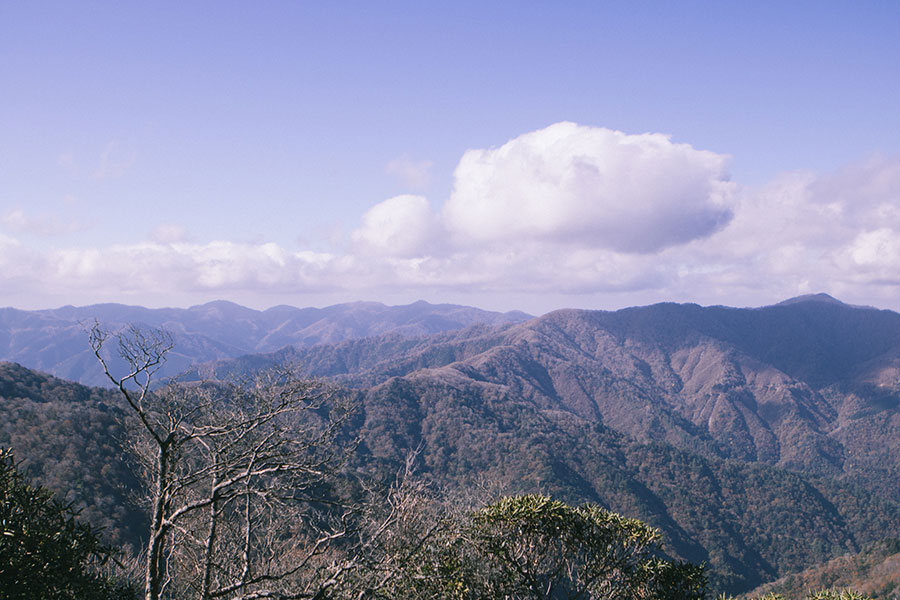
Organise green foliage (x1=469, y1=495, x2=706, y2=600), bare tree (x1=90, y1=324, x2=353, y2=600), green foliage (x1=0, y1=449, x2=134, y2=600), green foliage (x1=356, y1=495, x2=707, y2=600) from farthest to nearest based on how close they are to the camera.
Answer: green foliage (x1=469, y1=495, x2=706, y2=600) → green foliage (x1=356, y1=495, x2=707, y2=600) → bare tree (x1=90, y1=324, x2=353, y2=600) → green foliage (x1=0, y1=449, x2=134, y2=600)

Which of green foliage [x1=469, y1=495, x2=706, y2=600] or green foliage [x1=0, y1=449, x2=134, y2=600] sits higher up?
green foliage [x1=0, y1=449, x2=134, y2=600]

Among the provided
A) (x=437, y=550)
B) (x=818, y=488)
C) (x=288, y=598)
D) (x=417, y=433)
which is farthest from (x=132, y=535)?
(x=818, y=488)

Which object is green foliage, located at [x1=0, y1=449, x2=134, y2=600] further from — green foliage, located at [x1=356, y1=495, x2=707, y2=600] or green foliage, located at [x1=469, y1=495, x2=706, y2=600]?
green foliage, located at [x1=469, y1=495, x2=706, y2=600]

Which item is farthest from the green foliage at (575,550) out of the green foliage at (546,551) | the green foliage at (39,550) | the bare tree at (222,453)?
the green foliage at (39,550)

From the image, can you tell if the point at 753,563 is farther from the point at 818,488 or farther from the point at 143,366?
the point at 143,366

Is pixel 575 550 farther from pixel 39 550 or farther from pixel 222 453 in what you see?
pixel 39 550

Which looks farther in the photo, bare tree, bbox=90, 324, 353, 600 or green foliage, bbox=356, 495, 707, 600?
green foliage, bbox=356, 495, 707, 600

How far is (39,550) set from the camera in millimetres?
9812

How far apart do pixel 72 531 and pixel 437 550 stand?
1033 cm

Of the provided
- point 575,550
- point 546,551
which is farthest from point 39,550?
point 575,550

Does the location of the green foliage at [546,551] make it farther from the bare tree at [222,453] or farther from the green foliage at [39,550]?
the green foliage at [39,550]

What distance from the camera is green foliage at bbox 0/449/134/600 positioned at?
944cm

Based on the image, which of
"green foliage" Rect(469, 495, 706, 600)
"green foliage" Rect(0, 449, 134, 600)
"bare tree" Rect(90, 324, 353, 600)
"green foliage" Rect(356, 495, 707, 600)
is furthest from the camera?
"green foliage" Rect(469, 495, 706, 600)

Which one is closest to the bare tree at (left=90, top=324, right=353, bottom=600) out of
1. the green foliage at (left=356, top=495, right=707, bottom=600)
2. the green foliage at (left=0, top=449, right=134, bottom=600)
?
the green foliage at (left=0, top=449, right=134, bottom=600)
